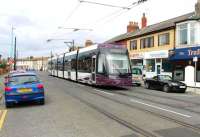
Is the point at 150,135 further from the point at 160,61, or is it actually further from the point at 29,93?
the point at 160,61

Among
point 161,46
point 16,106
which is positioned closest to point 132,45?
point 161,46

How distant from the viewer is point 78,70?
26516 millimetres

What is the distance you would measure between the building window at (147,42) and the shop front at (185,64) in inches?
184

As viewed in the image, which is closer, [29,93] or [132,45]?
[29,93]

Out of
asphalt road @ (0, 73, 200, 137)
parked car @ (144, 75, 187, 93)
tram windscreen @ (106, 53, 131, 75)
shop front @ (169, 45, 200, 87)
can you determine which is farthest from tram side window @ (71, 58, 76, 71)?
asphalt road @ (0, 73, 200, 137)

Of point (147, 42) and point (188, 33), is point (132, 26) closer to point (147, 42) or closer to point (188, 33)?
point (147, 42)

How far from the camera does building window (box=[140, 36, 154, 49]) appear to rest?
112 ft

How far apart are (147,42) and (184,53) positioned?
7867 millimetres

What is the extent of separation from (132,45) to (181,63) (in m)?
11.5

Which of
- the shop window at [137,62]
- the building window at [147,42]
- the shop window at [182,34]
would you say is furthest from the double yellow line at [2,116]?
the shop window at [137,62]

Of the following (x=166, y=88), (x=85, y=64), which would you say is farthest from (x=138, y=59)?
→ (x=166, y=88)

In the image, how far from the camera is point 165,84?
21375 mm

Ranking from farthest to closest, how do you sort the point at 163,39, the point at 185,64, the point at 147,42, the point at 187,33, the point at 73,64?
the point at 147,42, the point at 163,39, the point at 73,64, the point at 185,64, the point at 187,33

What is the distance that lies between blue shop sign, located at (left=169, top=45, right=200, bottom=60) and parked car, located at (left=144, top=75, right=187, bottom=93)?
18.2ft
